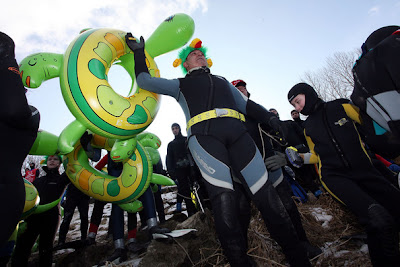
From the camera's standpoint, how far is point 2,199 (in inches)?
41.5

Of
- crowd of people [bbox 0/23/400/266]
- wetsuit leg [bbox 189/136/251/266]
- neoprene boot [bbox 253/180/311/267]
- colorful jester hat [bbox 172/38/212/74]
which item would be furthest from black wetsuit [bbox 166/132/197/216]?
neoprene boot [bbox 253/180/311/267]

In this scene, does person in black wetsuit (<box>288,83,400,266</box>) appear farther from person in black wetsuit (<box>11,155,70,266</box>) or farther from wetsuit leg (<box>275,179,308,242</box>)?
person in black wetsuit (<box>11,155,70,266</box>)

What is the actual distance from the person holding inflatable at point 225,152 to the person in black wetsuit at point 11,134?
1038mm

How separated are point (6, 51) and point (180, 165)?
12.5 feet

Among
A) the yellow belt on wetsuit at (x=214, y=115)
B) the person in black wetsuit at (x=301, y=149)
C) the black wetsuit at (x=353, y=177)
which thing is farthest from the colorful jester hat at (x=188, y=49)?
the person in black wetsuit at (x=301, y=149)

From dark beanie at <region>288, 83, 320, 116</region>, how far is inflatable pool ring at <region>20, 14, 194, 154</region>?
1.58 m

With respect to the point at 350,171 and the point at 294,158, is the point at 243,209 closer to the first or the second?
the point at 294,158

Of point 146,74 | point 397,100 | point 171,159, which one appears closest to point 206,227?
point 146,74

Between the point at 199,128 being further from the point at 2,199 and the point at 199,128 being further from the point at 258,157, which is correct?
the point at 2,199

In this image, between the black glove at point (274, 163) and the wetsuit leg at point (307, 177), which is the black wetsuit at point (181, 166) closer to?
the wetsuit leg at point (307, 177)

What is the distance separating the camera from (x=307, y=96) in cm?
229

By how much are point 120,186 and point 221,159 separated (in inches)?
70.4

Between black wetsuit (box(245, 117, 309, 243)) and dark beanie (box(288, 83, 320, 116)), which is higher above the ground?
dark beanie (box(288, 83, 320, 116))

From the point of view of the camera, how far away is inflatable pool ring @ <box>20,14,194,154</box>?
205cm
